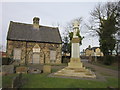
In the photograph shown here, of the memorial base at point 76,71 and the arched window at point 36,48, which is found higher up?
the arched window at point 36,48

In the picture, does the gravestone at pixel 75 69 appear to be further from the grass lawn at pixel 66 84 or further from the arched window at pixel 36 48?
the arched window at pixel 36 48

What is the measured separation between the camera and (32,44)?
89.8 ft

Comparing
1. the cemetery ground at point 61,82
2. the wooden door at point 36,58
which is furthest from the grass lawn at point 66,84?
the wooden door at point 36,58

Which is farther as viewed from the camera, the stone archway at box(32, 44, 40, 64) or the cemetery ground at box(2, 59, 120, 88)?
the stone archway at box(32, 44, 40, 64)

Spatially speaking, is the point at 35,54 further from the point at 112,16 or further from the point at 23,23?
the point at 112,16

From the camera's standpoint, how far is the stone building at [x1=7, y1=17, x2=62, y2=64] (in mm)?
25922

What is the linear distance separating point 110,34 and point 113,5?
7495mm

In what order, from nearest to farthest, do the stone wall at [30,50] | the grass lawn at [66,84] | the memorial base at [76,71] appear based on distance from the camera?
the grass lawn at [66,84], the memorial base at [76,71], the stone wall at [30,50]

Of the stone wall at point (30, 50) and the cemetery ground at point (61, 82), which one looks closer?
the cemetery ground at point (61, 82)

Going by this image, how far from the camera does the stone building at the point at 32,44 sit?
85.0 ft

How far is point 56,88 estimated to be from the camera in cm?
727

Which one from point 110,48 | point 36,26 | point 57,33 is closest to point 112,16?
point 110,48

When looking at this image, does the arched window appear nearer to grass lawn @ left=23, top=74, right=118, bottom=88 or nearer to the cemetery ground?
the cemetery ground

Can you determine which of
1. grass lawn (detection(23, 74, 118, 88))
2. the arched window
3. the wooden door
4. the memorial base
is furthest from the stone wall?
grass lawn (detection(23, 74, 118, 88))
